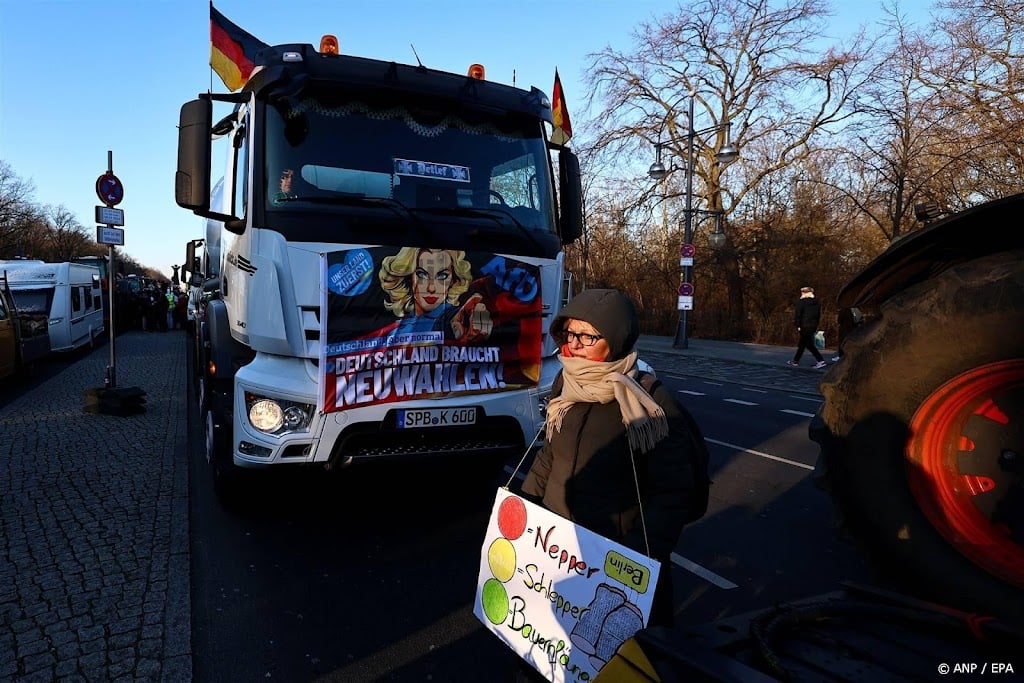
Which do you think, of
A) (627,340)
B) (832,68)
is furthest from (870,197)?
(627,340)

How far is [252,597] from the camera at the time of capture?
374 cm

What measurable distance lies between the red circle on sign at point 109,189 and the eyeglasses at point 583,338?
32.9 ft

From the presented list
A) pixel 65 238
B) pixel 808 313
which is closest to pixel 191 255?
pixel 808 313

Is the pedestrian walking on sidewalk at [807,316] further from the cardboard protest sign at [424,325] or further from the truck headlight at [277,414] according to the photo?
the truck headlight at [277,414]

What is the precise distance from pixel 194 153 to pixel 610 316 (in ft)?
10.8

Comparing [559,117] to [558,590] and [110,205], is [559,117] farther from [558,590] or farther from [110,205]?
[110,205]

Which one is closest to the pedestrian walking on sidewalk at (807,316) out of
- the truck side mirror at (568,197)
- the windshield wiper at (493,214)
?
the truck side mirror at (568,197)

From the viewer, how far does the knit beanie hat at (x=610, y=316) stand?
2.36 metres

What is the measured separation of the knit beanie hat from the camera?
2361 millimetres

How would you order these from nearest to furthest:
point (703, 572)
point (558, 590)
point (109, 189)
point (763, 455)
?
point (558, 590) < point (703, 572) < point (763, 455) < point (109, 189)

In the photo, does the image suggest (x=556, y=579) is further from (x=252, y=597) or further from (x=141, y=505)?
(x=141, y=505)

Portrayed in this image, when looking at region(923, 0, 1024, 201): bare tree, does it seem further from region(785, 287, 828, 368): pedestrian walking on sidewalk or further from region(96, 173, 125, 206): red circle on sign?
region(96, 173, 125, 206): red circle on sign

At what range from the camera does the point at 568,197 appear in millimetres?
5250

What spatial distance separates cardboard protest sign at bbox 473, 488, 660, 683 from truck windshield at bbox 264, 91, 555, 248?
8.46ft
